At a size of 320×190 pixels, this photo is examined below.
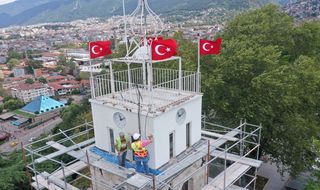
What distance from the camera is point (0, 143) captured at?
59656mm

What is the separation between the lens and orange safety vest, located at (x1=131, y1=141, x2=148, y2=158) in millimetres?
9656

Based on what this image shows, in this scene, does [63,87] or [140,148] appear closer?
[140,148]

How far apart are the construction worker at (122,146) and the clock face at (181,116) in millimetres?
2160

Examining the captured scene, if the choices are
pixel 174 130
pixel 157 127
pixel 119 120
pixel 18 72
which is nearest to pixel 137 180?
pixel 157 127

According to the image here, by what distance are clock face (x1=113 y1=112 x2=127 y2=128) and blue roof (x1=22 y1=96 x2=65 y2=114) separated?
226ft

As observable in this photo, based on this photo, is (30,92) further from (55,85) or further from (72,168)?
(72,168)

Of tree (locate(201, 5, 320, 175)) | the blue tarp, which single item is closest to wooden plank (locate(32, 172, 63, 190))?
the blue tarp

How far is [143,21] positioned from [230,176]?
7.14 m

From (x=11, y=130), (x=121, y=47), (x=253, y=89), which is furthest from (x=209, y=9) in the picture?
(x=253, y=89)

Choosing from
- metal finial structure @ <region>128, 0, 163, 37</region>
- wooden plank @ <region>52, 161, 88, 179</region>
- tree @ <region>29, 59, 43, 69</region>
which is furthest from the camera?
tree @ <region>29, 59, 43, 69</region>

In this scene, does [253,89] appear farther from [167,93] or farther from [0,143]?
[0,143]

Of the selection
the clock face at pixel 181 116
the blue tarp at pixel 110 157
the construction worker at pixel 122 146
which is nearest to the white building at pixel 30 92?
the blue tarp at pixel 110 157

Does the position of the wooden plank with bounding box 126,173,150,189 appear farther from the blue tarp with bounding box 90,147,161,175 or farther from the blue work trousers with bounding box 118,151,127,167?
the blue work trousers with bounding box 118,151,127,167

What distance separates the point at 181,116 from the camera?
11.4 metres
